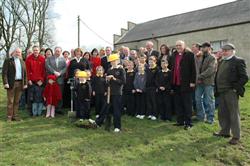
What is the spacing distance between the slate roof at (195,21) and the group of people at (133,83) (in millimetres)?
21014

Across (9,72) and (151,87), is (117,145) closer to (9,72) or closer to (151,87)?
(151,87)

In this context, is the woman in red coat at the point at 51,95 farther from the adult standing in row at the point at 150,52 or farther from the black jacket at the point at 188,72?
the black jacket at the point at 188,72

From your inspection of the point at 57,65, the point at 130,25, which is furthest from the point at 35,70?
the point at 130,25

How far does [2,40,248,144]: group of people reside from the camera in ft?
28.0

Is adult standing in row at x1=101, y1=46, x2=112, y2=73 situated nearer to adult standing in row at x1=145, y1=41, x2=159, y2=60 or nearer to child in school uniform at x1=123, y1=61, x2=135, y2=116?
child in school uniform at x1=123, y1=61, x2=135, y2=116

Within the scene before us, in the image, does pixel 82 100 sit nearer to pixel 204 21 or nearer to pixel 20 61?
pixel 20 61

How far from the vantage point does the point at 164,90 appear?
9.71 m

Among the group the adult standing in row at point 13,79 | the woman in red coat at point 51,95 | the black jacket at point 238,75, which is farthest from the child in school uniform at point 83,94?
the black jacket at point 238,75

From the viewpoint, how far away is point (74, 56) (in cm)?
1091

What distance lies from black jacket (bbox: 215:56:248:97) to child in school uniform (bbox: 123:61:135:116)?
3.25m

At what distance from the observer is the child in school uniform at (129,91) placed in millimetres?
10289

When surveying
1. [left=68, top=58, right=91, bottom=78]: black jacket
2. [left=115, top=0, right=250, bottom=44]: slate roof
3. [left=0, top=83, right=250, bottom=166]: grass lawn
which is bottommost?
[left=0, top=83, right=250, bottom=166]: grass lawn

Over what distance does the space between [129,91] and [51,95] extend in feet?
8.05

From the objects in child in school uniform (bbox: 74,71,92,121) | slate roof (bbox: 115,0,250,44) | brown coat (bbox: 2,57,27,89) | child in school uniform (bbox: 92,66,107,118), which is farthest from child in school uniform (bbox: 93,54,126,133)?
slate roof (bbox: 115,0,250,44)
